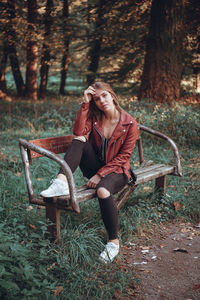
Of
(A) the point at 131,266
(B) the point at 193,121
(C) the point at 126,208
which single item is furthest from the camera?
(B) the point at 193,121

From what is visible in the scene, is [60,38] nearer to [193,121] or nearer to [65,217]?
[193,121]

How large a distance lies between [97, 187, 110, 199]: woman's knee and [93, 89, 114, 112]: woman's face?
0.96m

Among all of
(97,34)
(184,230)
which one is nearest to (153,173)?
(184,230)

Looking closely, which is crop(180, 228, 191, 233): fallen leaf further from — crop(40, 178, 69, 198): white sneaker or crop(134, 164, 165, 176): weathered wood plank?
crop(40, 178, 69, 198): white sneaker

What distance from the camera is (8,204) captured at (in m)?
3.99

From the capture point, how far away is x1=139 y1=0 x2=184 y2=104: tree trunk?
8.38 metres

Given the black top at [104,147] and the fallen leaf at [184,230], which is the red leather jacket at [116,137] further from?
the fallen leaf at [184,230]

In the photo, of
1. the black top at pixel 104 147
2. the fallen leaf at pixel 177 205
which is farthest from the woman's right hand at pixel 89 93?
the fallen leaf at pixel 177 205

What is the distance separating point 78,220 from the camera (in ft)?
13.0

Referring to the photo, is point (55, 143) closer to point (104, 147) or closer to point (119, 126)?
point (104, 147)

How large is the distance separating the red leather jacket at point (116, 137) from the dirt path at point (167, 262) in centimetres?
87

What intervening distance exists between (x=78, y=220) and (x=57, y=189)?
0.89 m

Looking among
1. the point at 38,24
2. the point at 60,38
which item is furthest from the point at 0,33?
the point at 60,38

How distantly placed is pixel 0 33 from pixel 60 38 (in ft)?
7.74
